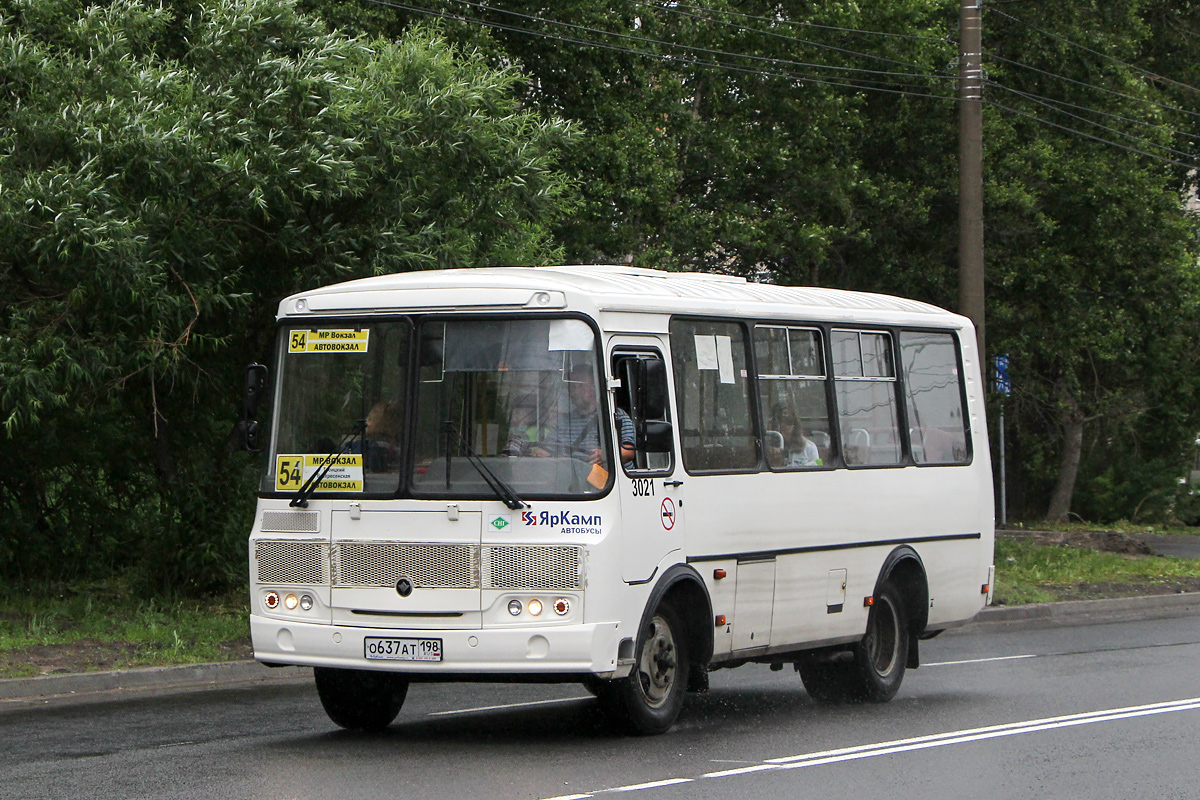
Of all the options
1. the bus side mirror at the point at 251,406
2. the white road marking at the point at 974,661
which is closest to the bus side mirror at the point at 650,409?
the bus side mirror at the point at 251,406

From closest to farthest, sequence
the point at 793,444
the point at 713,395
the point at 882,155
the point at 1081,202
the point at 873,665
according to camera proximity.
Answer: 1. the point at 713,395
2. the point at 793,444
3. the point at 873,665
4. the point at 1081,202
5. the point at 882,155

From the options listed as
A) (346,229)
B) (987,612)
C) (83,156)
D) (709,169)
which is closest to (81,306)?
(83,156)

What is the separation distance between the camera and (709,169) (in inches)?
1054

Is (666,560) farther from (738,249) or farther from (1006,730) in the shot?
(738,249)

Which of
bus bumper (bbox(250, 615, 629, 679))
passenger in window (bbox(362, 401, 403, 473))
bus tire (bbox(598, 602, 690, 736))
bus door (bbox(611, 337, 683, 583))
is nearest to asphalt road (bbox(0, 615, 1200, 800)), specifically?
bus tire (bbox(598, 602, 690, 736))

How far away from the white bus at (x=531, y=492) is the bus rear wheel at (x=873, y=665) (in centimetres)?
87

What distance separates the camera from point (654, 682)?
9836 millimetres

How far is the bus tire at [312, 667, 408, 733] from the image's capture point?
1007 centimetres

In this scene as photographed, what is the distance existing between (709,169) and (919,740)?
1783cm

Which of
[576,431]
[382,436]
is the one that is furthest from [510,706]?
[576,431]

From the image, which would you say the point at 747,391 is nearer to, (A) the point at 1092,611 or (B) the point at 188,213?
A: (B) the point at 188,213

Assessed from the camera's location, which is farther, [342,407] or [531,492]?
[342,407]

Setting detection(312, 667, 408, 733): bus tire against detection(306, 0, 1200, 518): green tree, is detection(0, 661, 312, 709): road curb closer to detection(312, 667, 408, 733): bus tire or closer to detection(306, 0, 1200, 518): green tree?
detection(312, 667, 408, 733): bus tire

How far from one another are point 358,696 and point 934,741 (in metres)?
3.48
